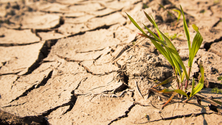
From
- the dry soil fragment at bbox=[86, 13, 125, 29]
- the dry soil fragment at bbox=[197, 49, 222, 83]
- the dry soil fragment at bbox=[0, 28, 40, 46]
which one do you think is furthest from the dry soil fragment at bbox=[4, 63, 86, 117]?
the dry soil fragment at bbox=[197, 49, 222, 83]

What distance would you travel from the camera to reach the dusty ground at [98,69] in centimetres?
129

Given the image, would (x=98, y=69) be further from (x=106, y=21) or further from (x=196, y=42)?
(x=106, y=21)

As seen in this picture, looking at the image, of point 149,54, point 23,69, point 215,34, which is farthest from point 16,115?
point 215,34

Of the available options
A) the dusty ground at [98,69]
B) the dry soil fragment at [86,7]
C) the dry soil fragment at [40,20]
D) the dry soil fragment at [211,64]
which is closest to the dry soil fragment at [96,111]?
the dusty ground at [98,69]

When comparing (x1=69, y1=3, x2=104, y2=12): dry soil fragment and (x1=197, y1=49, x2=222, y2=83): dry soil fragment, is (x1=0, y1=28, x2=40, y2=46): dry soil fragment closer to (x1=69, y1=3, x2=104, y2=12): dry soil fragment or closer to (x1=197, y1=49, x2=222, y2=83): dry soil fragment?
(x1=69, y1=3, x2=104, y2=12): dry soil fragment

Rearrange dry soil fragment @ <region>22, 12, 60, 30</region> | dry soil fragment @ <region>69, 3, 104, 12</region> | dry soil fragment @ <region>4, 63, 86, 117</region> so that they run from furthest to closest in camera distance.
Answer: dry soil fragment @ <region>69, 3, 104, 12</region> < dry soil fragment @ <region>22, 12, 60, 30</region> < dry soil fragment @ <region>4, 63, 86, 117</region>

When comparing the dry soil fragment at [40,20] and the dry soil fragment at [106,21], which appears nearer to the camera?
the dry soil fragment at [106,21]

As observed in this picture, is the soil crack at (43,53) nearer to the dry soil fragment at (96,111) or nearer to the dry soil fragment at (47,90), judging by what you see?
the dry soil fragment at (47,90)

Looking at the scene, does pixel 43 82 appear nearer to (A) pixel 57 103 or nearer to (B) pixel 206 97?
(A) pixel 57 103

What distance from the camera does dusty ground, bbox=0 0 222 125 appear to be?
4.24 feet

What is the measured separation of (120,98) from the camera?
140cm

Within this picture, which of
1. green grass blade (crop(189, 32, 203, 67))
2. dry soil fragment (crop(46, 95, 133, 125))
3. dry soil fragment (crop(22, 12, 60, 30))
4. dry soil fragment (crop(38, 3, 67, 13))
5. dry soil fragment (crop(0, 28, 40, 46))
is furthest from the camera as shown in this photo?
dry soil fragment (crop(38, 3, 67, 13))

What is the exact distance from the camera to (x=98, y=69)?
1.71 m

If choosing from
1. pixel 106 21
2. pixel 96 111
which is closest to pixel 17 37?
pixel 106 21
